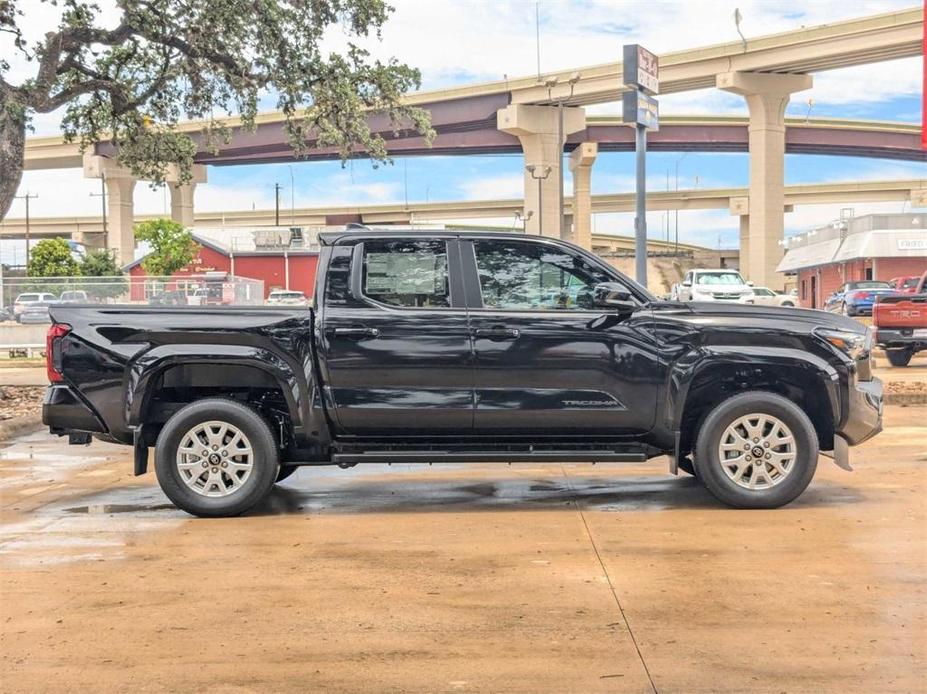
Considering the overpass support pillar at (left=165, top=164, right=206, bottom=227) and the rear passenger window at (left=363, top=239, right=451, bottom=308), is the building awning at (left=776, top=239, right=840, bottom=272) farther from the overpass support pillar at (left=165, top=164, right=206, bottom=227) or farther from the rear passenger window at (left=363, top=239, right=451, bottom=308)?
the rear passenger window at (left=363, top=239, right=451, bottom=308)

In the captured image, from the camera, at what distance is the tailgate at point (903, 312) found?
61.7ft

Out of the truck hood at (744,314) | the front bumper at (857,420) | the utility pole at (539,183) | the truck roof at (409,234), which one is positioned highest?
the utility pole at (539,183)

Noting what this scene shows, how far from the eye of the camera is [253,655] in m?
4.44

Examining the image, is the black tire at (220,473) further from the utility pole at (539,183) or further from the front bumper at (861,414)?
the utility pole at (539,183)

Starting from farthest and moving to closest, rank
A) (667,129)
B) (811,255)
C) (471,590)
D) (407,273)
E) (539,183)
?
1. (667,129)
2. (811,255)
3. (539,183)
4. (407,273)
5. (471,590)

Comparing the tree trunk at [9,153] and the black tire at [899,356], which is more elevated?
the tree trunk at [9,153]

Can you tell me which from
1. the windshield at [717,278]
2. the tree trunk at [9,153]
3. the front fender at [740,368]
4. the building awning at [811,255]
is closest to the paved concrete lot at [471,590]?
the front fender at [740,368]

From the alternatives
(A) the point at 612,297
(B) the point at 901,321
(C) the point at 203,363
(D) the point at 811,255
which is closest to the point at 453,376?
(A) the point at 612,297

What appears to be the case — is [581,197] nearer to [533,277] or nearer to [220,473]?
[533,277]

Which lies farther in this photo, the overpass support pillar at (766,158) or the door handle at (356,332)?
the overpass support pillar at (766,158)

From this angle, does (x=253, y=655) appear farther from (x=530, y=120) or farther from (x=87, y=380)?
(x=530, y=120)

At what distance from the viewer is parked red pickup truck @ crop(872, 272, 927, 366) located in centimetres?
1888

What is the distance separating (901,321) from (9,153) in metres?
15.8

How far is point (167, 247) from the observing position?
7481 centimetres
